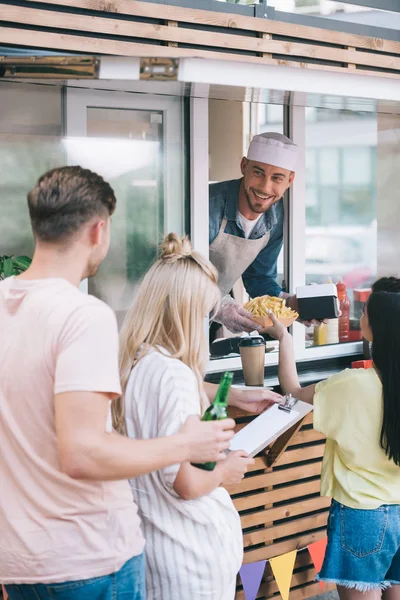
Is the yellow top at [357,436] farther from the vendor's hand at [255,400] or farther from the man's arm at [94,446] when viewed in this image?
the man's arm at [94,446]

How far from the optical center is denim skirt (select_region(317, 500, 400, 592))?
2.84 meters

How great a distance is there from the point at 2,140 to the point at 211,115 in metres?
1.14

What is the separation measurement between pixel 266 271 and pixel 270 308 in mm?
640

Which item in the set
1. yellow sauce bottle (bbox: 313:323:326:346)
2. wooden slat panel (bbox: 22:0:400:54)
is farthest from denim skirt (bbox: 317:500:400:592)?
wooden slat panel (bbox: 22:0:400:54)

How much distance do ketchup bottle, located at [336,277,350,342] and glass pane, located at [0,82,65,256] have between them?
6.62 feet

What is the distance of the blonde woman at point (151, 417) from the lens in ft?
6.98

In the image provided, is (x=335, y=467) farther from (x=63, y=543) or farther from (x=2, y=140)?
(x=2, y=140)

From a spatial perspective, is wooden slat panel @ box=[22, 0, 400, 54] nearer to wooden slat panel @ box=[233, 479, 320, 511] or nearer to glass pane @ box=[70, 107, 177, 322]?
glass pane @ box=[70, 107, 177, 322]

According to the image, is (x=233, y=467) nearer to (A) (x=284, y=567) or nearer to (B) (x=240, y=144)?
(A) (x=284, y=567)

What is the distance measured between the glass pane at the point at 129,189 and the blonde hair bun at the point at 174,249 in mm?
1609

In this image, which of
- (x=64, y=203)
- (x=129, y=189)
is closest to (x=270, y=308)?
(x=129, y=189)

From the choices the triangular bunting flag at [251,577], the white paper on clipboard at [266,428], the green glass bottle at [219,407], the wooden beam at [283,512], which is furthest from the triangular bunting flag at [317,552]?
the green glass bottle at [219,407]

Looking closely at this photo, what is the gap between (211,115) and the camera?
4.07 m

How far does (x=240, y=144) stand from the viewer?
169 inches
